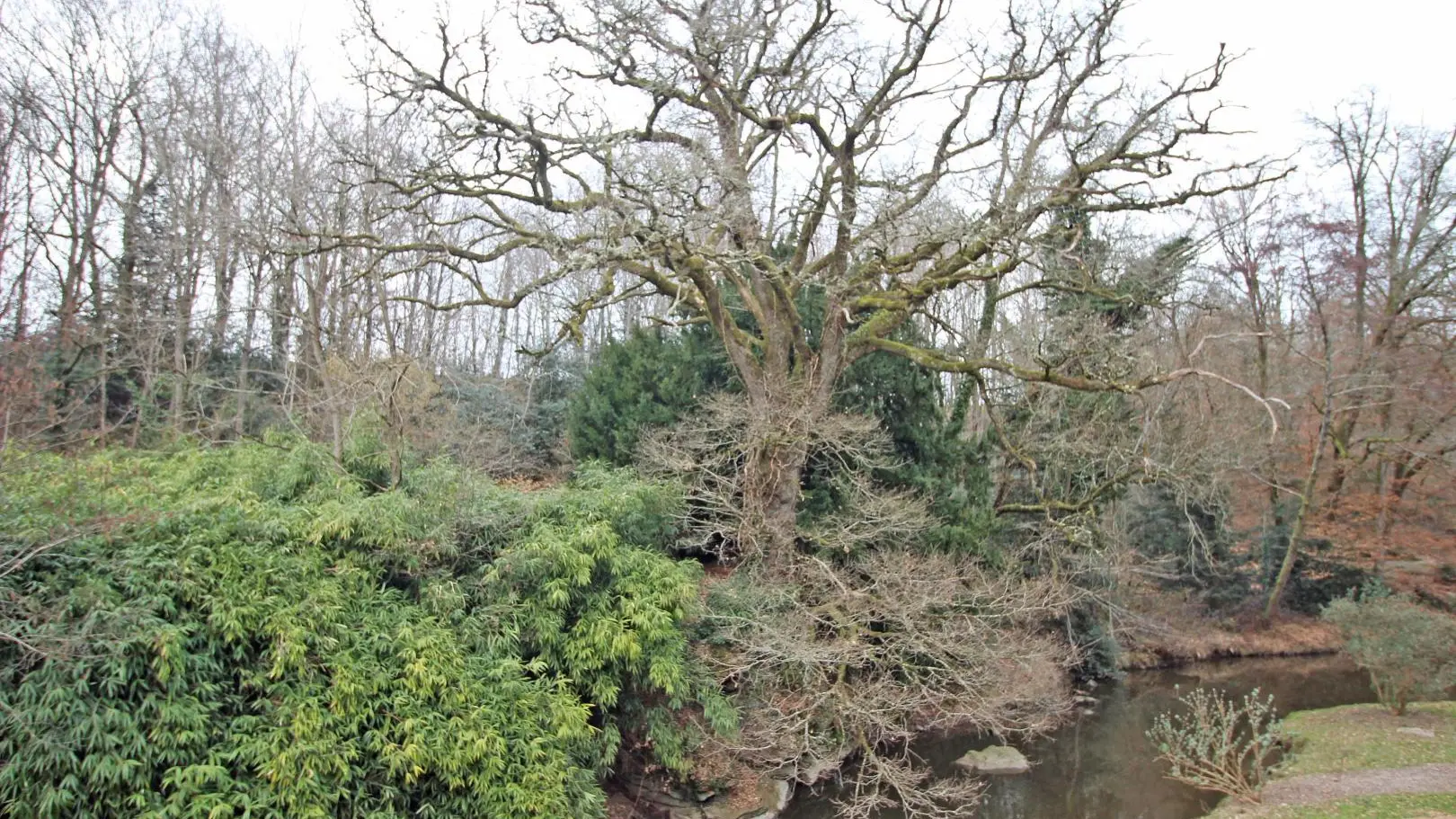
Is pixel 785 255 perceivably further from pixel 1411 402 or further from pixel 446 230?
pixel 1411 402

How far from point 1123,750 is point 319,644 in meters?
11.2

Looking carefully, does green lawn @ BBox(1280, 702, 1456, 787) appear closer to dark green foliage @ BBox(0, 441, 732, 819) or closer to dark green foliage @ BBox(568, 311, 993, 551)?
dark green foliage @ BBox(568, 311, 993, 551)

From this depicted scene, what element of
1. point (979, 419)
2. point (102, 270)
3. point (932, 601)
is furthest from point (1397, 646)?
point (102, 270)

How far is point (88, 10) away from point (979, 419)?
20.2 metres

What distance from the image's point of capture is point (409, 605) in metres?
7.90

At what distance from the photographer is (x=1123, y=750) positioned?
1228cm

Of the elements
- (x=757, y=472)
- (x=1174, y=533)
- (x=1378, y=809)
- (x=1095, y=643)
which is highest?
(x=757, y=472)

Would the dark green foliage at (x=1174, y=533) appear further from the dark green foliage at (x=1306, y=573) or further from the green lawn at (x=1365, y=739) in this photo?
the green lawn at (x=1365, y=739)

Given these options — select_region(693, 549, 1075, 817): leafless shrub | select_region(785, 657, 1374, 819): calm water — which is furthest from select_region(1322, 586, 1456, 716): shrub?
select_region(693, 549, 1075, 817): leafless shrub

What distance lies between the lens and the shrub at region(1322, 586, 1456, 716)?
11766 mm

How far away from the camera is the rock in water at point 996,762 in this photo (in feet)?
37.4

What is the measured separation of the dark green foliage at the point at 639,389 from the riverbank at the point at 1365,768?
8.98 m

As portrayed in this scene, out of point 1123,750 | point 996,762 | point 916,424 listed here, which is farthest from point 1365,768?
point 916,424

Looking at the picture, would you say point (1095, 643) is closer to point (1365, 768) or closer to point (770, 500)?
point (1365, 768)
